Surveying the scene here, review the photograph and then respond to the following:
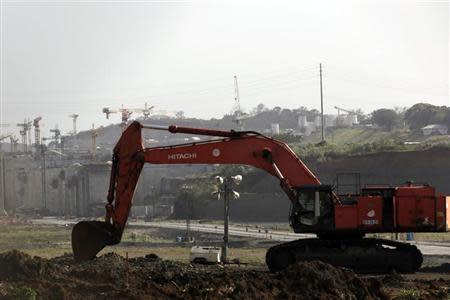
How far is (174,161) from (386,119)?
150243 mm

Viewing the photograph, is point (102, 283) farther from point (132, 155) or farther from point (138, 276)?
point (132, 155)

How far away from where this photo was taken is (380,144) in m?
93.1

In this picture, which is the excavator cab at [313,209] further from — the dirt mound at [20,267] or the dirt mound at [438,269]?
the dirt mound at [20,267]

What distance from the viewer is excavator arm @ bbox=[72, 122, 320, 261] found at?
23.1m

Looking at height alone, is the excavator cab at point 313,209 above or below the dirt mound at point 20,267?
above

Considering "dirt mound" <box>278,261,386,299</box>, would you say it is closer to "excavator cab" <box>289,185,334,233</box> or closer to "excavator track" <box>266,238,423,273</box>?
"excavator cab" <box>289,185,334,233</box>

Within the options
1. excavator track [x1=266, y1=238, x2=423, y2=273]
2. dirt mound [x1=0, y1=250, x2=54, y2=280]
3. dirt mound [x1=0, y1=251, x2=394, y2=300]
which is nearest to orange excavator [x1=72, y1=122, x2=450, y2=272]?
excavator track [x1=266, y1=238, x2=423, y2=273]

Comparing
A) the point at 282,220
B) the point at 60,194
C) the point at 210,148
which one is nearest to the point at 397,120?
the point at 60,194

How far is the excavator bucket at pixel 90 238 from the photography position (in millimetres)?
22953

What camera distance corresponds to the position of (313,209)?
22.6 metres

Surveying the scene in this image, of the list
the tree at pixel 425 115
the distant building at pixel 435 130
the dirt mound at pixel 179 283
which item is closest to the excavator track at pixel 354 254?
the dirt mound at pixel 179 283

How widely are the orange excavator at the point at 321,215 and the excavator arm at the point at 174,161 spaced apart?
0.03 metres

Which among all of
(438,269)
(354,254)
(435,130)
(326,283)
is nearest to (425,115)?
(435,130)

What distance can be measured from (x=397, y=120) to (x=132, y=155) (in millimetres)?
150422
